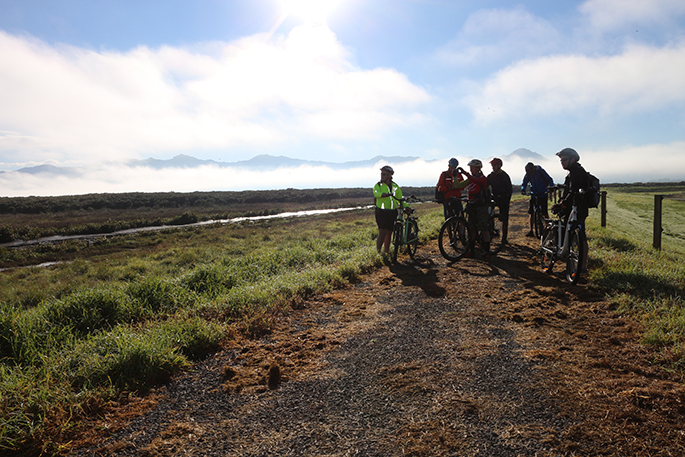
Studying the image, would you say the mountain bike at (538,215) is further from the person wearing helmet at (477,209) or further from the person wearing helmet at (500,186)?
the person wearing helmet at (477,209)

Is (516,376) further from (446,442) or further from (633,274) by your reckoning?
(633,274)

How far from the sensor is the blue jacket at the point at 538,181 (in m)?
10.1

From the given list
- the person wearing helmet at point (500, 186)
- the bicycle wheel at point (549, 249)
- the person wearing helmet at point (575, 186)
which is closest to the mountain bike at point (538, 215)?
the person wearing helmet at point (500, 186)

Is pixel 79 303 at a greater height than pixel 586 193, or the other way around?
pixel 586 193

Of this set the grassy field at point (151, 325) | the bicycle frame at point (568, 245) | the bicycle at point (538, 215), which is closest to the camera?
the grassy field at point (151, 325)

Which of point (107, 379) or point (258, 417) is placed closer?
point (258, 417)

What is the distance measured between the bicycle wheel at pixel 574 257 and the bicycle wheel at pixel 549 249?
402 millimetres

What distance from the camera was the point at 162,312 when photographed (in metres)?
5.99

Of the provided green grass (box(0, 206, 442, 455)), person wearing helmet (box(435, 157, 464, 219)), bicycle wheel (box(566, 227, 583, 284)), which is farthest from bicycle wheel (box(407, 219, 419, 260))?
bicycle wheel (box(566, 227, 583, 284))

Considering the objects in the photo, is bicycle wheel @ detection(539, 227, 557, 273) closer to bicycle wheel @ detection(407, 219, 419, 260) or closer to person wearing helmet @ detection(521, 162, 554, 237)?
bicycle wheel @ detection(407, 219, 419, 260)

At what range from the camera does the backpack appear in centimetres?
604

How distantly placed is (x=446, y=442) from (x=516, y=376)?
4.11ft

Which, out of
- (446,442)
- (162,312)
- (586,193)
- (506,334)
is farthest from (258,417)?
(586,193)

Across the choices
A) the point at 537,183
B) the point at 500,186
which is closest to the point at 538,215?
the point at 537,183
